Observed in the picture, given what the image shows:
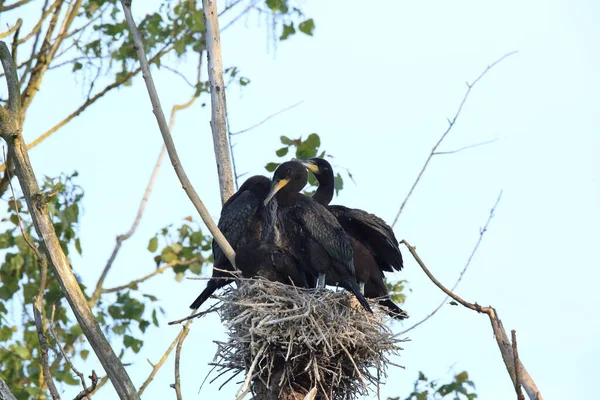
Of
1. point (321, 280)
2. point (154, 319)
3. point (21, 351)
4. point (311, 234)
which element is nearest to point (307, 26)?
point (311, 234)

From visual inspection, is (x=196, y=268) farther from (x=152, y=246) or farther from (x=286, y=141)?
(x=286, y=141)

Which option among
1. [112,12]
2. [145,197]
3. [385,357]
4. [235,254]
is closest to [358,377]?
[385,357]

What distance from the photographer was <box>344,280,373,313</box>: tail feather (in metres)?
6.48

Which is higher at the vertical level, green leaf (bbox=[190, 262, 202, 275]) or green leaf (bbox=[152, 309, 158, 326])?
green leaf (bbox=[190, 262, 202, 275])

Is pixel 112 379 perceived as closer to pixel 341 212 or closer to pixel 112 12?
pixel 341 212

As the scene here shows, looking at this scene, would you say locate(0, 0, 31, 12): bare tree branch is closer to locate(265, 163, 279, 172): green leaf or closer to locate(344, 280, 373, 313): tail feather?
locate(265, 163, 279, 172): green leaf

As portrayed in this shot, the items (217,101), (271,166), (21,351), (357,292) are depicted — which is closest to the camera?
(357,292)

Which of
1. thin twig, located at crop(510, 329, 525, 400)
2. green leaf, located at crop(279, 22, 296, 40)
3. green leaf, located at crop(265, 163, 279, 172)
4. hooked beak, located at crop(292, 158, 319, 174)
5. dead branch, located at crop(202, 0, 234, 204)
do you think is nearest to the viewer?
thin twig, located at crop(510, 329, 525, 400)

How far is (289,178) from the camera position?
6949 millimetres

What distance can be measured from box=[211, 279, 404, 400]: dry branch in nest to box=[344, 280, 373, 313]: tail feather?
89 millimetres

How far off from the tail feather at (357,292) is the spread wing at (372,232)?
471 mm

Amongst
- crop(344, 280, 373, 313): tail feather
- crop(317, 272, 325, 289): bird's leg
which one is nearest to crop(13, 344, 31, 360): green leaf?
crop(317, 272, 325, 289): bird's leg

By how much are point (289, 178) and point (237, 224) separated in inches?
19.8

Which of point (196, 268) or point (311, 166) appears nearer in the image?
point (311, 166)
